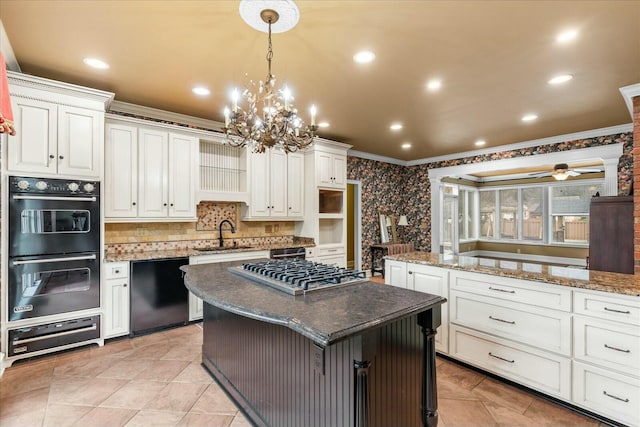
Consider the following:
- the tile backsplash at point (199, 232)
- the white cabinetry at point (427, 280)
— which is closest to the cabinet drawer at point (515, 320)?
the white cabinetry at point (427, 280)

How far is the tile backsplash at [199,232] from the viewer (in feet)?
12.5

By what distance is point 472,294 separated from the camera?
264cm

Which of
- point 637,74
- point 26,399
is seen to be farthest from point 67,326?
point 637,74

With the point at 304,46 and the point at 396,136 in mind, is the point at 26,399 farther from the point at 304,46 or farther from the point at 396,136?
the point at 396,136

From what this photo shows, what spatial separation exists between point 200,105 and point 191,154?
636 mm

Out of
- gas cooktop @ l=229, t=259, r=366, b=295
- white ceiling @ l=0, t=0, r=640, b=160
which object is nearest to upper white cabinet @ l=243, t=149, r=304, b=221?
white ceiling @ l=0, t=0, r=640, b=160

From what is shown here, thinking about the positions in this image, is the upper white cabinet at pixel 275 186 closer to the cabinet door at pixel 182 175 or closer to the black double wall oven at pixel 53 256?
the cabinet door at pixel 182 175

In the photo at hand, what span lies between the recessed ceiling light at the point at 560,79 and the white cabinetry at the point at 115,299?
4752 millimetres

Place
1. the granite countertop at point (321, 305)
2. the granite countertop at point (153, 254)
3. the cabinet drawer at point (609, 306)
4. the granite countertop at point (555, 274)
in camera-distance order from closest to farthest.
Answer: the granite countertop at point (321, 305), the cabinet drawer at point (609, 306), the granite countertop at point (555, 274), the granite countertop at point (153, 254)

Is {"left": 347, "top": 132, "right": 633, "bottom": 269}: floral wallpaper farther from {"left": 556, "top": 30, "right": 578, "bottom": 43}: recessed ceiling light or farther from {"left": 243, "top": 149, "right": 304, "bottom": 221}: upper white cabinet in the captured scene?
{"left": 556, "top": 30, "right": 578, "bottom": 43}: recessed ceiling light

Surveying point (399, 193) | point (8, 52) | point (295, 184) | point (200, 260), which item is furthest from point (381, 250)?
point (8, 52)

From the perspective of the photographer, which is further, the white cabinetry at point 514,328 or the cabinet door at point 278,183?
the cabinet door at point 278,183

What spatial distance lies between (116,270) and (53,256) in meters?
0.55

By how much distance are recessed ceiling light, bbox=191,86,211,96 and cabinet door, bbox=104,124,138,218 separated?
0.91 metres
